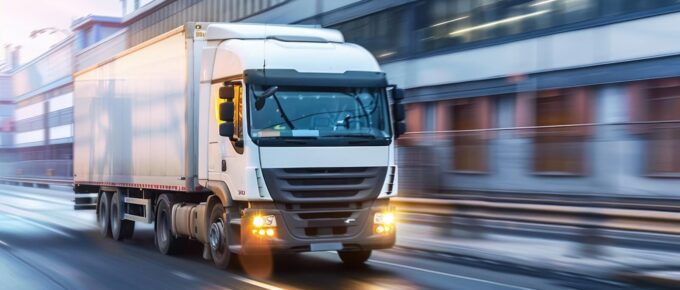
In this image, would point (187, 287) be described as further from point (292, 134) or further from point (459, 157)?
point (459, 157)

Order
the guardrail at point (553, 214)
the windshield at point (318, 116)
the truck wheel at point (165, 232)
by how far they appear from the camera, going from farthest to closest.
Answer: the truck wheel at point (165, 232) < the guardrail at point (553, 214) < the windshield at point (318, 116)

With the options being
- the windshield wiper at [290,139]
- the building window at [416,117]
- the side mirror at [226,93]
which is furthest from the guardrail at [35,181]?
the windshield wiper at [290,139]

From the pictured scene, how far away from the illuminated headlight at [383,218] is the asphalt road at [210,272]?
27.7 inches

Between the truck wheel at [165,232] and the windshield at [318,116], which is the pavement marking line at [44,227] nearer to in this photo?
the truck wheel at [165,232]

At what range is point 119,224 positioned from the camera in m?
16.8

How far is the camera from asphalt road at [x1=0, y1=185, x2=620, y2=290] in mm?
10352

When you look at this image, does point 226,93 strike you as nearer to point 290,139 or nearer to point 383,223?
point 290,139

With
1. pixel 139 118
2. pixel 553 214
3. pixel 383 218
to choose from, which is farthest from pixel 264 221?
pixel 139 118

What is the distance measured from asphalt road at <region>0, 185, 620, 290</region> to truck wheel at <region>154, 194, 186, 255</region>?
19cm

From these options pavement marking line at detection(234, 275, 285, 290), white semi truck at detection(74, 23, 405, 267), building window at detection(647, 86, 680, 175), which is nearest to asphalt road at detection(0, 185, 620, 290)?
pavement marking line at detection(234, 275, 285, 290)

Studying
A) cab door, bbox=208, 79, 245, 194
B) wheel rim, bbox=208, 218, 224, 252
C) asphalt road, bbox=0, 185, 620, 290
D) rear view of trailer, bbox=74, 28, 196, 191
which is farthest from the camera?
rear view of trailer, bbox=74, 28, 196, 191

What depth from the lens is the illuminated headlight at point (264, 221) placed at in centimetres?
1067

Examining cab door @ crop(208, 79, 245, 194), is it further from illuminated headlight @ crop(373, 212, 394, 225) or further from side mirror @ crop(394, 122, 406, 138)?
side mirror @ crop(394, 122, 406, 138)

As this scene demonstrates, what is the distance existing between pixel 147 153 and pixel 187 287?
5110mm
